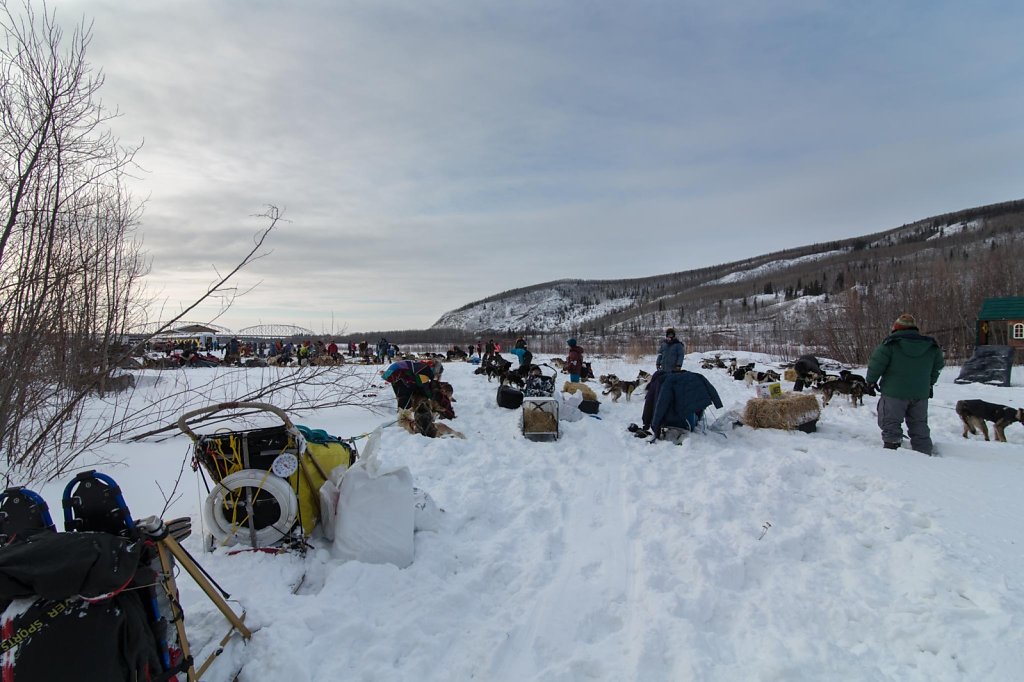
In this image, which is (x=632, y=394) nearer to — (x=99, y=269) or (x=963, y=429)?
(x=963, y=429)

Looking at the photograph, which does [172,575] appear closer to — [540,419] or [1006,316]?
[540,419]

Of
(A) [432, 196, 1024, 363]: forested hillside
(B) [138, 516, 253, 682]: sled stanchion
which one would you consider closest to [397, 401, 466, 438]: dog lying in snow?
(B) [138, 516, 253, 682]: sled stanchion

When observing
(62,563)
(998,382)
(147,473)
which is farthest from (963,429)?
(147,473)

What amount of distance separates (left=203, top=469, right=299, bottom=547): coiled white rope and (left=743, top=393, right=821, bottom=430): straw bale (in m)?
7.84

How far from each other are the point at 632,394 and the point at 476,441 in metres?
7.39

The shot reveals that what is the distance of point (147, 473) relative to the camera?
5.87 m

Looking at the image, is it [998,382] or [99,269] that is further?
[998,382]

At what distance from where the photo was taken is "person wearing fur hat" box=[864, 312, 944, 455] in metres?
6.88

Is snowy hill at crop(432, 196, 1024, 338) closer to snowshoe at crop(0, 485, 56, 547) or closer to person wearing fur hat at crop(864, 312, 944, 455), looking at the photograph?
person wearing fur hat at crop(864, 312, 944, 455)

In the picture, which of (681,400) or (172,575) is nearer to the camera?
(172,575)

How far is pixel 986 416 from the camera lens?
7613mm

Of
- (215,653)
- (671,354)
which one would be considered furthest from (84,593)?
(671,354)

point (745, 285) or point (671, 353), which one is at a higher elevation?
point (745, 285)

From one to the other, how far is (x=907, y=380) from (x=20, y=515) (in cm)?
889
